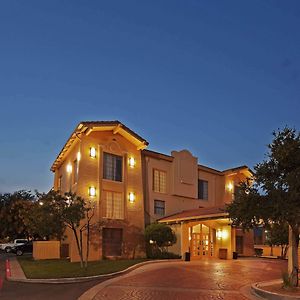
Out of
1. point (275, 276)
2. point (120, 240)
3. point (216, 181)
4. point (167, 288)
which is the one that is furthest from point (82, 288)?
point (216, 181)

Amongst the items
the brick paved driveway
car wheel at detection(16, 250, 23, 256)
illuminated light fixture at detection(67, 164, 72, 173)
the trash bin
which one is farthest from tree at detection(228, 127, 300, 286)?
car wheel at detection(16, 250, 23, 256)

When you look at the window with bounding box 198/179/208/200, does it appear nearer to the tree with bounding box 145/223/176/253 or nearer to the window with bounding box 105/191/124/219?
the tree with bounding box 145/223/176/253

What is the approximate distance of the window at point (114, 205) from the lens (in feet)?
96.2

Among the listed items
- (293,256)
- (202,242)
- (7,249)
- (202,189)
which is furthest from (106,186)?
(7,249)

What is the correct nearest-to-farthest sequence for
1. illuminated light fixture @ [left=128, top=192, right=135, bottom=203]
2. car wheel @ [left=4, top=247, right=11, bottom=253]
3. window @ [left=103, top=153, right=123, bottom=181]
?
window @ [left=103, top=153, right=123, bottom=181] → illuminated light fixture @ [left=128, top=192, right=135, bottom=203] → car wheel @ [left=4, top=247, right=11, bottom=253]

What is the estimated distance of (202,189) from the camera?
122ft

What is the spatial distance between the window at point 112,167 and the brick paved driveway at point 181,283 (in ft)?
31.1

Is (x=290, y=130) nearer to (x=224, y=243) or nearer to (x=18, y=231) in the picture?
(x=224, y=243)

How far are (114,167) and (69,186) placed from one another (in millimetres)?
4080

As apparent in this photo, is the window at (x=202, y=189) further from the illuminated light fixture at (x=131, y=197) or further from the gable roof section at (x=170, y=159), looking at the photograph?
the illuminated light fixture at (x=131, y=197)

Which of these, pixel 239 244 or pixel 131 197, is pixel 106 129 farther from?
pixel 239 244

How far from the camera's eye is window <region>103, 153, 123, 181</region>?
29.8 metres

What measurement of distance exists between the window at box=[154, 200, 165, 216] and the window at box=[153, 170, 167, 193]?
93cm

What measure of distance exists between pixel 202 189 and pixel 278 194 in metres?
24.2
